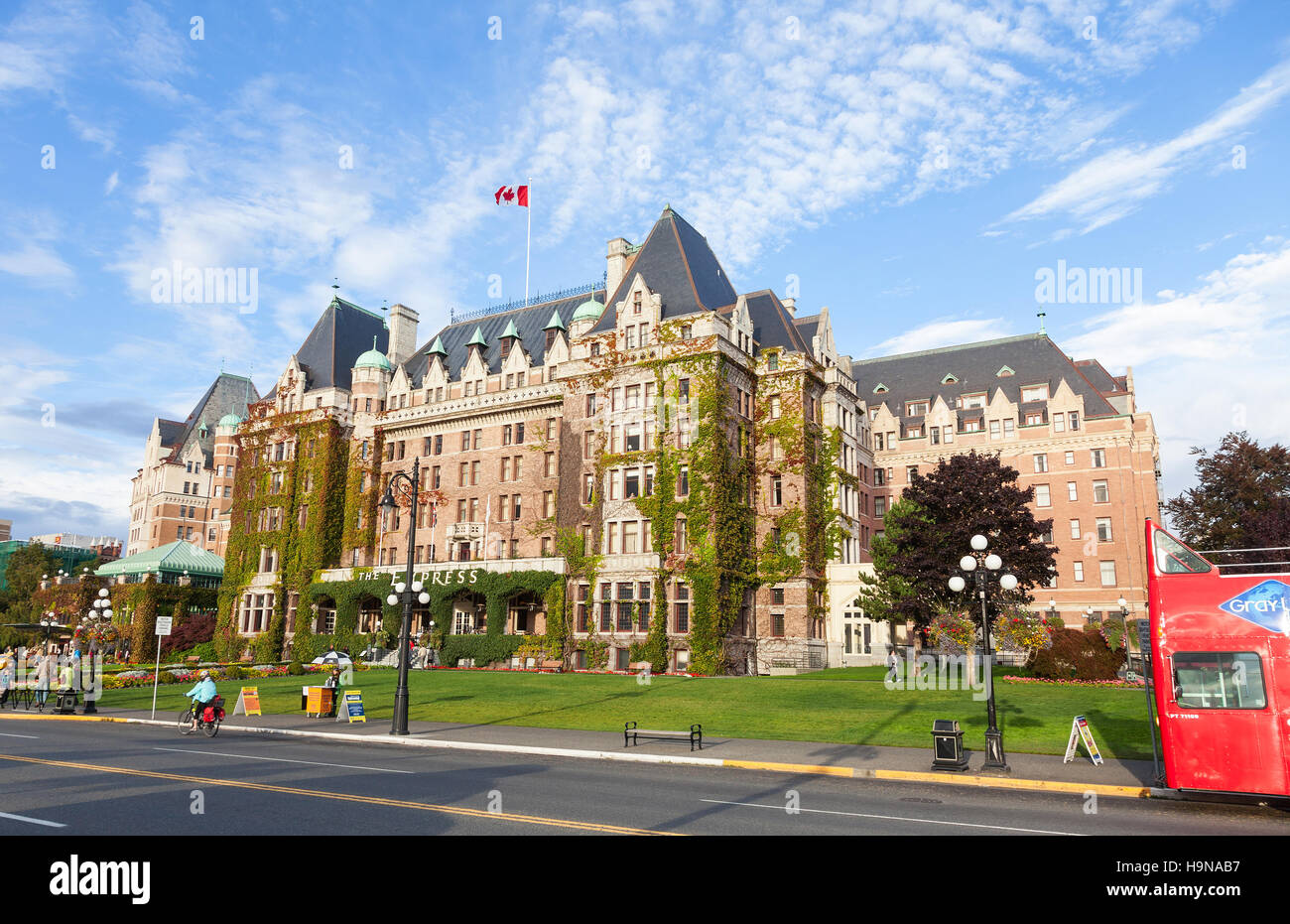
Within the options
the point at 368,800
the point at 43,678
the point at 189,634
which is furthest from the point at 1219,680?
the point at 189,634

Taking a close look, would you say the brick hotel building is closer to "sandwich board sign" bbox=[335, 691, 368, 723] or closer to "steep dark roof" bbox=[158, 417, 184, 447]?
"sandwich board sign" bbox=[335, 691, 368, 723]

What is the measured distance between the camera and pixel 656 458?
1948 inches

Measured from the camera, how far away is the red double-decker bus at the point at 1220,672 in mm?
14141

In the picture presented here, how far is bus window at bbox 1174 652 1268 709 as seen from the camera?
14.3m

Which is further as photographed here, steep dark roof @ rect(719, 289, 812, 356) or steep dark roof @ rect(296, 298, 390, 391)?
steep dark roof @ rect(296, 298, 390, 391)

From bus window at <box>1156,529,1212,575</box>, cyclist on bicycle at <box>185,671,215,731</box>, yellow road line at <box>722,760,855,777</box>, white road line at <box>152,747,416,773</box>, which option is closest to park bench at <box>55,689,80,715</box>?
cyclist on bicycle at <box>185,671,215,731</box>

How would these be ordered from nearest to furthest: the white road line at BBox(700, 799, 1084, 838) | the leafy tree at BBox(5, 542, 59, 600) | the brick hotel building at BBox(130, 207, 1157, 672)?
the white road line at BBox(700, 799, 1084, 838)
the brick hotel building at BBox(130, 207, 1157, 672)
the leafy tree at BBox(5, 542, 59, 600)

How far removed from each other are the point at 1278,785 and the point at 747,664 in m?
36.1

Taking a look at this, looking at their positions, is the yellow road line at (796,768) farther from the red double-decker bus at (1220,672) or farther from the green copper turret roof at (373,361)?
the green copper turret roof at (373,361)

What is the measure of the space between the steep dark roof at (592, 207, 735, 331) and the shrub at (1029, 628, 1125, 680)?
2716 centimetres

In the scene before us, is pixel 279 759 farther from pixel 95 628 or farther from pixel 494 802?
pixel 95 628

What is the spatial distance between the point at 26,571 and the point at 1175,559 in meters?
117
